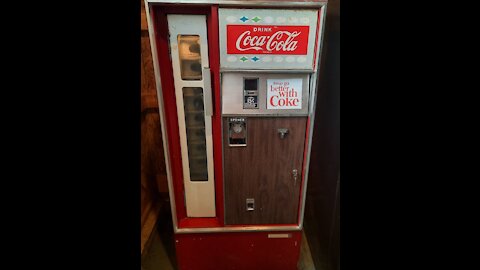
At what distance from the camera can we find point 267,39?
1.49 metres

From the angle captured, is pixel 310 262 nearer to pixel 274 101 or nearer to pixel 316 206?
pixel 316 206

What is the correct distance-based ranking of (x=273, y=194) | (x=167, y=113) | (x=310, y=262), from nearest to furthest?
1. (x=167, y=113)
2. (x=273, y=194)
3. (x=310, y=262)

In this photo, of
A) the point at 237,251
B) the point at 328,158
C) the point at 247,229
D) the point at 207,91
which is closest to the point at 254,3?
the point at 207,91

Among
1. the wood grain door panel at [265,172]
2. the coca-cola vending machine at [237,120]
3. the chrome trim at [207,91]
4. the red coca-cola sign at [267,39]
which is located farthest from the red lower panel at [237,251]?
the red coca-cola sign at [267,39]

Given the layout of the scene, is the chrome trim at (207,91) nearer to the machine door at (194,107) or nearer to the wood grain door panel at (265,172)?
the machine door at (194,107)

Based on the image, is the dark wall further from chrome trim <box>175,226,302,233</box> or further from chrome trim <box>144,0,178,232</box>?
chrome trim <box>144,0,178,232</box>

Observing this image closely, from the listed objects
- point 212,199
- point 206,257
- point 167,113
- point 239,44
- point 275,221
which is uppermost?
point 239,44

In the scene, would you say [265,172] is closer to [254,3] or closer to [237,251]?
[237,251]

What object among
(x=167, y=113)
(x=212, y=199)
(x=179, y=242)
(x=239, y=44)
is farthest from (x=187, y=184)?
(x=239, y=44)

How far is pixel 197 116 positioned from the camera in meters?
1.81

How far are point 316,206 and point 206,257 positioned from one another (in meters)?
1.06

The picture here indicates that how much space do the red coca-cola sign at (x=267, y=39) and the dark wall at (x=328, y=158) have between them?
362 millimetres

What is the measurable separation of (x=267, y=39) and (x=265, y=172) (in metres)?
0.84

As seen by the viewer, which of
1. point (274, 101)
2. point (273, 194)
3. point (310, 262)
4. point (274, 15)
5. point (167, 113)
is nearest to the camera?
point (274, 15)
